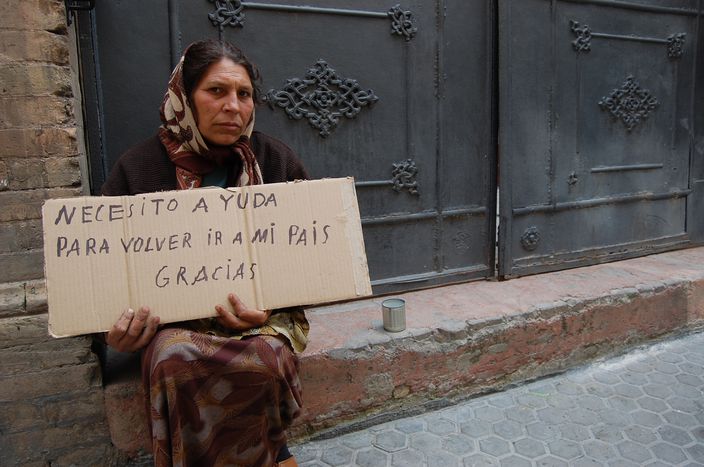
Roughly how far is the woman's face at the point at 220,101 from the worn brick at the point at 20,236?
2.08 feet

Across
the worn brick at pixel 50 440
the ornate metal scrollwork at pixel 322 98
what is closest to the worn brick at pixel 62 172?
the worn brick at pixel 50 440

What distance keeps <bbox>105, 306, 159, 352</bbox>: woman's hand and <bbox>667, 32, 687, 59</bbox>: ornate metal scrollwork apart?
3632mm

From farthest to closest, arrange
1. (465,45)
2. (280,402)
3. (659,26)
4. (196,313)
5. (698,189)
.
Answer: (698,189)
(659,26)
(465,45)
(280,402)
(196,313)

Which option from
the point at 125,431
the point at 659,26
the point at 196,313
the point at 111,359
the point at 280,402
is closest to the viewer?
the point at 196,313

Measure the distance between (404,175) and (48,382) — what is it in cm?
183

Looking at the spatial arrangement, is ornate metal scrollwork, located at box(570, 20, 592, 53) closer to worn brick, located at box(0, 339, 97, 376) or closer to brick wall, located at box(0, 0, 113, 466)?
brick wall, located at box(0, 0, 113, 466)

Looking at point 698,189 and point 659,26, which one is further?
point 698,189

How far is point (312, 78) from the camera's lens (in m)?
2.44

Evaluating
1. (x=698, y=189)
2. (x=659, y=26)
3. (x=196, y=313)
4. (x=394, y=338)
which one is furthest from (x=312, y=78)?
(x=698, y=189)

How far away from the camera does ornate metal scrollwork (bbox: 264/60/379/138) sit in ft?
7.88

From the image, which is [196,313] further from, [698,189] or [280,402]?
[698,189]

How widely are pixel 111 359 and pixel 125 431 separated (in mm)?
297

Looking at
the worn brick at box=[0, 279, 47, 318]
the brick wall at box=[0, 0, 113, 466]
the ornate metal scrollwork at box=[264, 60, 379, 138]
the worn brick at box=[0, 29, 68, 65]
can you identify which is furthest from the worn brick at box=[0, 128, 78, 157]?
the ornate metal scrollwork at box=[264, 60, 379, 138]

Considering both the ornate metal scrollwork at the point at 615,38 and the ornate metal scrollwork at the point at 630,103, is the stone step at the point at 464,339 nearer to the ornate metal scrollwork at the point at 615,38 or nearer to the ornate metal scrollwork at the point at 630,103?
the ornate metal scrollwork at the point at 630,103
